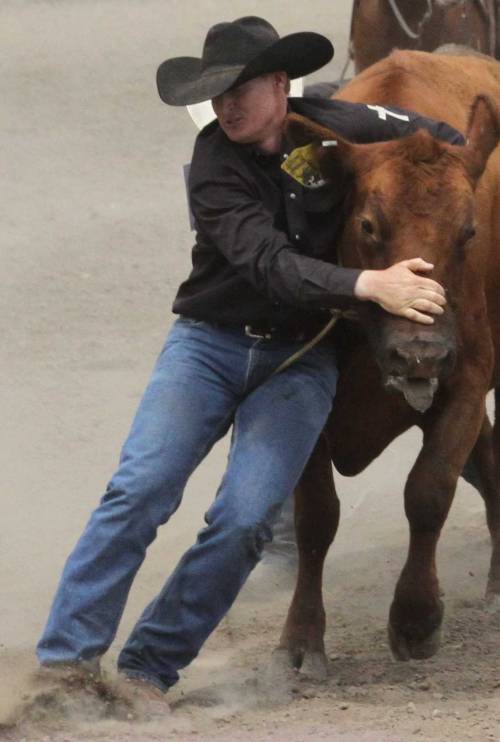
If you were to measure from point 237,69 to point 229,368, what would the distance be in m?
0.82

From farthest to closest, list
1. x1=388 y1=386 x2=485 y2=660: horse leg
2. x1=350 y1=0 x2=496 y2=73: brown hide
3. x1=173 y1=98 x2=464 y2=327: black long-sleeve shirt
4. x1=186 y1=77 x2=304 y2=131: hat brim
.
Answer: x1=350 y1=0 x2=496 y2=73: brown hide
x1=186 y1=77 x2=304 y2=131: hat brim
x1=388 y1=386 x2=485 y2=660: horse leg
x1=173 y1=98 x2=464 y2=327: black long-sleeve shirt

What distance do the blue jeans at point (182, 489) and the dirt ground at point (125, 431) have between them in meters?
0.21

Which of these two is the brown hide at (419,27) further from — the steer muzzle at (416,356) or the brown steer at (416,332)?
the steer muzzle at (416,356)

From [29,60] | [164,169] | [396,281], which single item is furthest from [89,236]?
[396,281]

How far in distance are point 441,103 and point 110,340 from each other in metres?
3.40

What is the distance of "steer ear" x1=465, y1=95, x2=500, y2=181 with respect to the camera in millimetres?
5275

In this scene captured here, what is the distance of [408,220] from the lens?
16.2 feet

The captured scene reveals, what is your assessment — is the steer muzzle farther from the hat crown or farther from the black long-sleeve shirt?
the hat crown

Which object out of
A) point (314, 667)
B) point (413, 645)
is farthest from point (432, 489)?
point (314, 667)

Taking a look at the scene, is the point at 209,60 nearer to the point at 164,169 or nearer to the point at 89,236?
the point at 89,236

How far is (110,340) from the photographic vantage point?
9.01 metres

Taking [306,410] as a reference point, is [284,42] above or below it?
above

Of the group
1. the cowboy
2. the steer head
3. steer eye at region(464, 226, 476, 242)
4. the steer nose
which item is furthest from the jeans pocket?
steer eye at region(464, 226, 476, 242)

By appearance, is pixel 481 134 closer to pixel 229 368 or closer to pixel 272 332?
pixel 272 332
